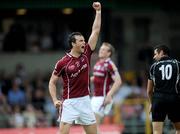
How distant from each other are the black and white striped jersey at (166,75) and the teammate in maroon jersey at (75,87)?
130cm

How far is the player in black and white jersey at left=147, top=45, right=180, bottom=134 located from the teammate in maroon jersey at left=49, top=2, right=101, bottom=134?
122 centimetres

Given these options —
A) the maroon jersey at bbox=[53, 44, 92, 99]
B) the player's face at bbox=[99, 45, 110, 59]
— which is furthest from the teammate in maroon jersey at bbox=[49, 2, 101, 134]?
the player's face at bbox=[99, 45, 110, 59]

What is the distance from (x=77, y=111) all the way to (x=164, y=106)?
1.62 meters

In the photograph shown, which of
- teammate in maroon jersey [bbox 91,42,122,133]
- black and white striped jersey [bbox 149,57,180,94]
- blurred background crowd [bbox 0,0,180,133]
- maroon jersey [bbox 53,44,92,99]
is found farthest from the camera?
blurred background crowd [bbox 0,0,180,133]

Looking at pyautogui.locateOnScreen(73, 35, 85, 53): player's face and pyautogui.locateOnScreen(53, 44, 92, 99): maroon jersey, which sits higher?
pyautogui.locateOnScreen(73, 35, 85, 53): player's face

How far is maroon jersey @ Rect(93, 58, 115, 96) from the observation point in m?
18.7

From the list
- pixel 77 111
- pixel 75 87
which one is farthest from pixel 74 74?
pixel 77 111

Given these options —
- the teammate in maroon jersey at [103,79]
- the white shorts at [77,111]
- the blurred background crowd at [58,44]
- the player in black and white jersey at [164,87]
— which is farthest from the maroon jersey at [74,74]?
the blurred background crowd at [58,44]

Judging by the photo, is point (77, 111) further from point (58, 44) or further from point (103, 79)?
point (58, 44)

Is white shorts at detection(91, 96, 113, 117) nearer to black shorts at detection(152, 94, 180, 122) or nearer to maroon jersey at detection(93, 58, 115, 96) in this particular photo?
maroon jersey at detection(93, 58, 115, 96)

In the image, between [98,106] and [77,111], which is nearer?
[77,111]

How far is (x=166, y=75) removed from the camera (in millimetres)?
15859

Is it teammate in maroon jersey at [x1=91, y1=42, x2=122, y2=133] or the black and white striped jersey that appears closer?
the black and white striped jersey

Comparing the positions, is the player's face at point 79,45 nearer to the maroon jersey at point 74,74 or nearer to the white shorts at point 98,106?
the maroon jersey at point 74,74
